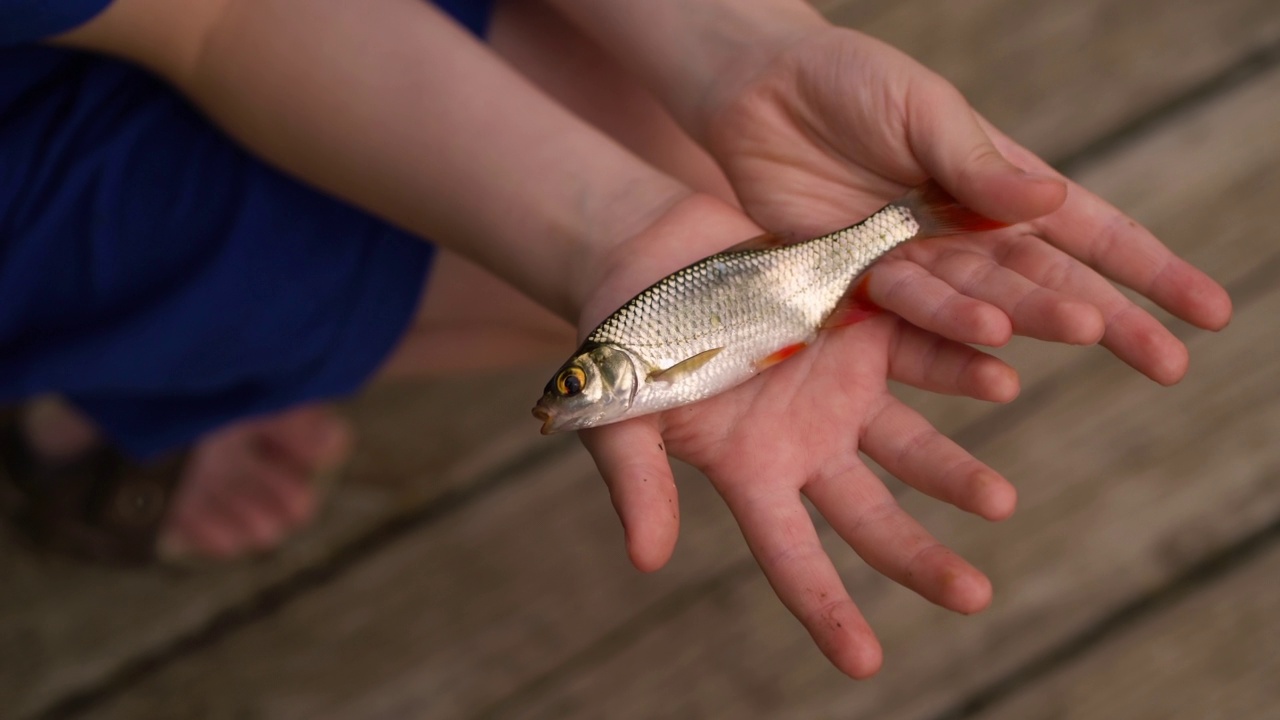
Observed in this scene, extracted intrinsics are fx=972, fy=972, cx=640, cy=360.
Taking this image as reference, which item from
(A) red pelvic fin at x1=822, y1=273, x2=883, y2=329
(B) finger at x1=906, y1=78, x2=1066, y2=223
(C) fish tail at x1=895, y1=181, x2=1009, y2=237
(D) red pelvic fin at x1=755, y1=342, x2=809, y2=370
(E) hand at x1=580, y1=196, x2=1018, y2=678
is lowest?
(E) hand at x1=580, y1=196, x2=1018, y2=678

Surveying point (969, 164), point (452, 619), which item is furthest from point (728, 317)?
point (452, 619)

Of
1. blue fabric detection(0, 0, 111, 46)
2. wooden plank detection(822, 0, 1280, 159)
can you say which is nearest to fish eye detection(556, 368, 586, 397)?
blue fabric detection(0, 0, 111, 46)

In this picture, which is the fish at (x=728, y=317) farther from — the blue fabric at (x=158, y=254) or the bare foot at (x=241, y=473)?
the bare foot at (x=241, y=473)

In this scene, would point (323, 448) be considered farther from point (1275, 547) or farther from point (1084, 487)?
point (1275, 547)

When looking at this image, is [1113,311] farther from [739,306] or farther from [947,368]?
[739,306]

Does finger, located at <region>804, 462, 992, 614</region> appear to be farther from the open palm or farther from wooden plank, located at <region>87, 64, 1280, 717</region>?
wooden plank, located at <region>87, 64, 1280, 717</region>

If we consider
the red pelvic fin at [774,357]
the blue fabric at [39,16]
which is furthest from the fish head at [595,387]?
the blue fabric at [39,16]
